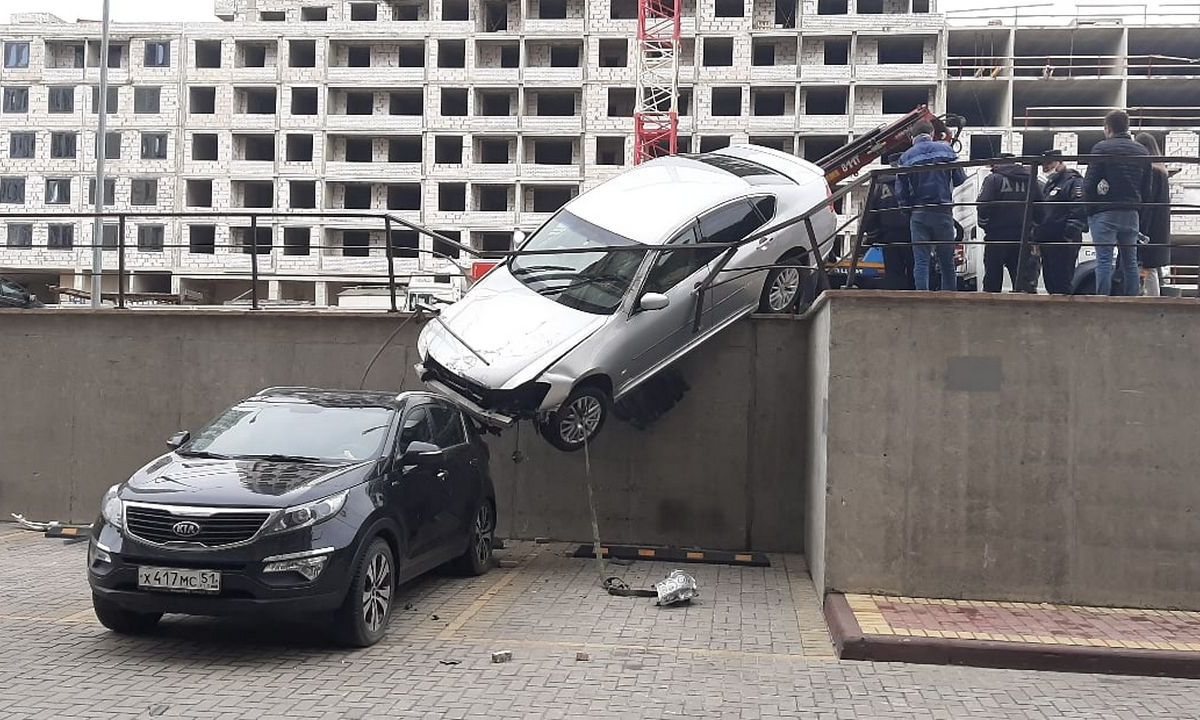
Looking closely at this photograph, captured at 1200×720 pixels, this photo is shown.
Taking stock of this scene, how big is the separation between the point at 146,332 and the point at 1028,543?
961 cm

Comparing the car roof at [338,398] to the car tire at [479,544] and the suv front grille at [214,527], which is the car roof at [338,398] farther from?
the suv front grille at [214,527]

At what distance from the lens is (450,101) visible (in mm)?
63219

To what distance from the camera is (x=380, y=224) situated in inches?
2468

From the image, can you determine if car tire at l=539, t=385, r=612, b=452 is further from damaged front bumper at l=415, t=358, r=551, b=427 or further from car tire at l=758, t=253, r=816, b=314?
car tire at l=758, t=253, r=816, b=314

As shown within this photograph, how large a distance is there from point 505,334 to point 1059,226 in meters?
5.26

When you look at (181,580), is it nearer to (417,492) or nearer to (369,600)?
(369,600)

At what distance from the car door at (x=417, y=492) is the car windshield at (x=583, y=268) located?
6.64 feet

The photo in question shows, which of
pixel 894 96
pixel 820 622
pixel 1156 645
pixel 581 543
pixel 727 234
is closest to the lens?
pixel 1156 645

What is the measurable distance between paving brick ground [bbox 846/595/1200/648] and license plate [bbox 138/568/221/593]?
430 cm

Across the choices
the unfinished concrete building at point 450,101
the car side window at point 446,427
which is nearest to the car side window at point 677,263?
the car side window at point 446,427

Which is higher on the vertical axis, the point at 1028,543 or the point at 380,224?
the point at 380,224

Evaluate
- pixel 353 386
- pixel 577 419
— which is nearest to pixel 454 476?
pixel 577 419

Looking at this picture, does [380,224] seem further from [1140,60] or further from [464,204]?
[1140,60]

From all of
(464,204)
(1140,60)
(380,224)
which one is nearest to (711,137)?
(464,204)
